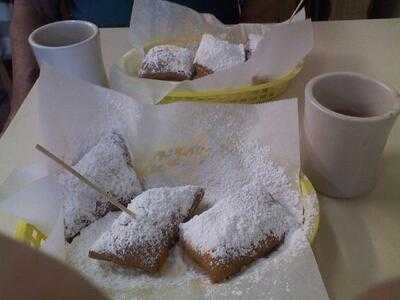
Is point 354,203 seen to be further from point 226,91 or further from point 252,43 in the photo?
point 252,43

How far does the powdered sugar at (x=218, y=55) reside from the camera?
0.78 metres

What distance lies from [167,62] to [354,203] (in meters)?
0.39

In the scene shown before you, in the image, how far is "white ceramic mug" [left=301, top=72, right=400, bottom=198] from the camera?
0.54m

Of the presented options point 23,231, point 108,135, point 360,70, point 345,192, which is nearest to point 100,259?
point 23,231

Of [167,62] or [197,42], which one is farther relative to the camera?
[197,42]

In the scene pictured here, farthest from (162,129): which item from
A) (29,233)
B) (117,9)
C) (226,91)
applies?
(117,9)

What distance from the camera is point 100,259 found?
20.0 inches

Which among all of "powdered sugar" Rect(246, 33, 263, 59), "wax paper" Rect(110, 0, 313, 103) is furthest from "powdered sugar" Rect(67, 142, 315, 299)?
"powdered sugar" Rect(246, 33, 263, 59)

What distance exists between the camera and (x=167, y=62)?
0.79 m

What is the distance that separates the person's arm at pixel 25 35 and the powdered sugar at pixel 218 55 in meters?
0.50

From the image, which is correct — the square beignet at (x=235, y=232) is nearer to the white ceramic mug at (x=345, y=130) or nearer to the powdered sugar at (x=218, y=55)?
the white ceramic mug at (x=345, y=130)

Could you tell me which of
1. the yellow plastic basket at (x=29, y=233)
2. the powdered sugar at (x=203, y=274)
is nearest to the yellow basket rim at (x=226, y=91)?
the powdered sugar at (x=203, y=274)

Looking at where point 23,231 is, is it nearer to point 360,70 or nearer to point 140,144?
point 140,144

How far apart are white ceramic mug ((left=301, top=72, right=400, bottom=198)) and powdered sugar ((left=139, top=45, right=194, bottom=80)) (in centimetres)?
27
